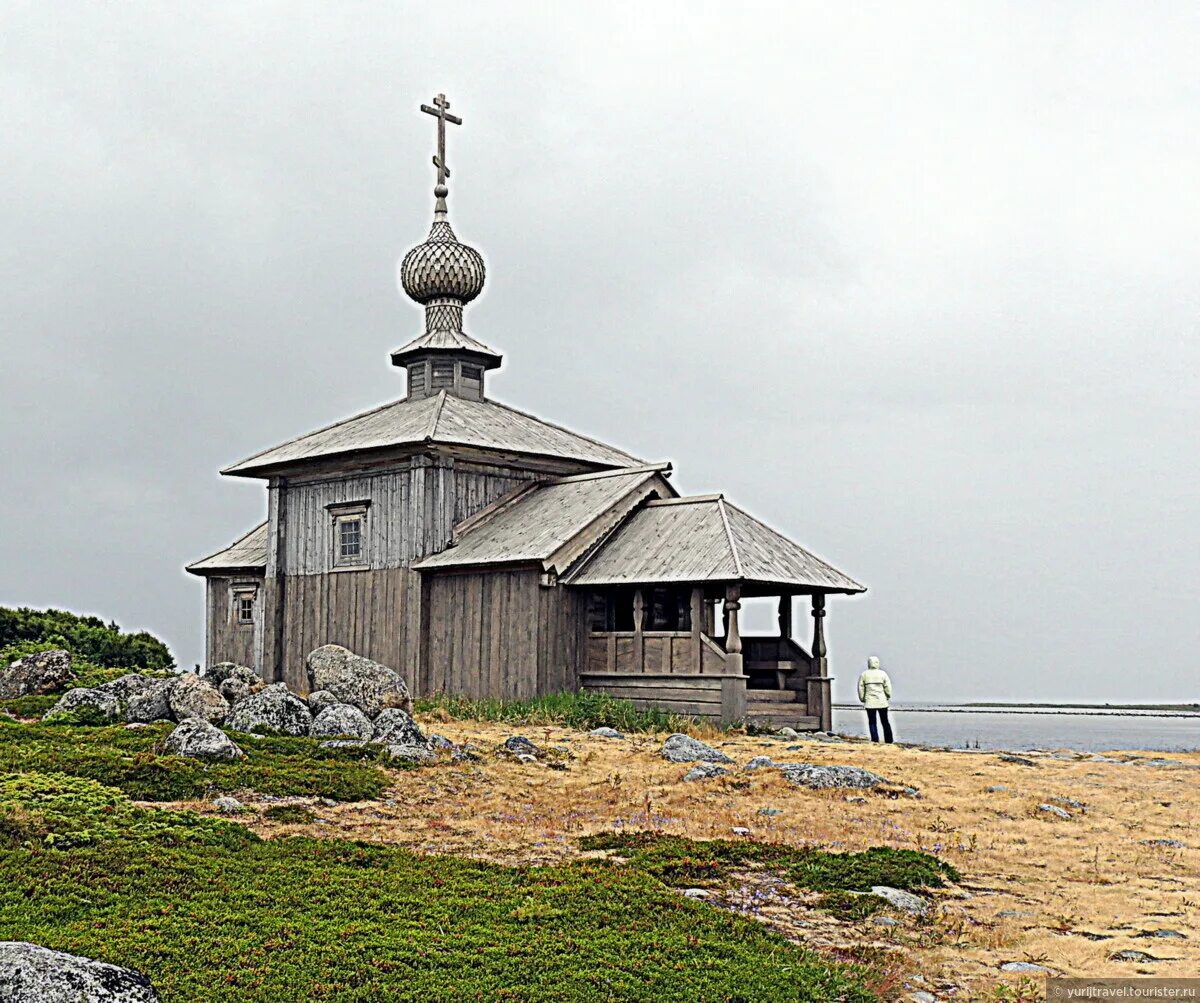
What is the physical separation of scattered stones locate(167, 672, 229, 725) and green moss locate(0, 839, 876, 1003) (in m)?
6.62

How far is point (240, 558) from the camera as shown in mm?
33250

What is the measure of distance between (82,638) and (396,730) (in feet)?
48.0

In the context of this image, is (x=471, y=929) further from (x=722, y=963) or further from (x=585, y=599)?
(x=585, y=599)

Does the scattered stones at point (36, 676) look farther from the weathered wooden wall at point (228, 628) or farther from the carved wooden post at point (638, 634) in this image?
the weathered wooden wall at point (228, 628)

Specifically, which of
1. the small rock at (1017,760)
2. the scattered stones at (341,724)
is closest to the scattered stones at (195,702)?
the scattered stones at (341,724)

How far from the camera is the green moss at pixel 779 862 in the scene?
452 inches

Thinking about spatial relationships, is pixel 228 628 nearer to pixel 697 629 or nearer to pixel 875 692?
pixel 697 629

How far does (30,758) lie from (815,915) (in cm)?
817

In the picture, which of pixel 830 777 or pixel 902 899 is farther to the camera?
pixel 830 777

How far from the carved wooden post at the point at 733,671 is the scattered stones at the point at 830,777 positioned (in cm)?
660

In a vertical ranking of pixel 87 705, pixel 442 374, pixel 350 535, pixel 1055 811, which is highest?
pixel 442 374

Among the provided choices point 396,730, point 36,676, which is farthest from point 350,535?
point 396,730

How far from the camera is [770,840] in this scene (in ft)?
43.3

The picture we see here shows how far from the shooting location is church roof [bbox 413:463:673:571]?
84.2ft
